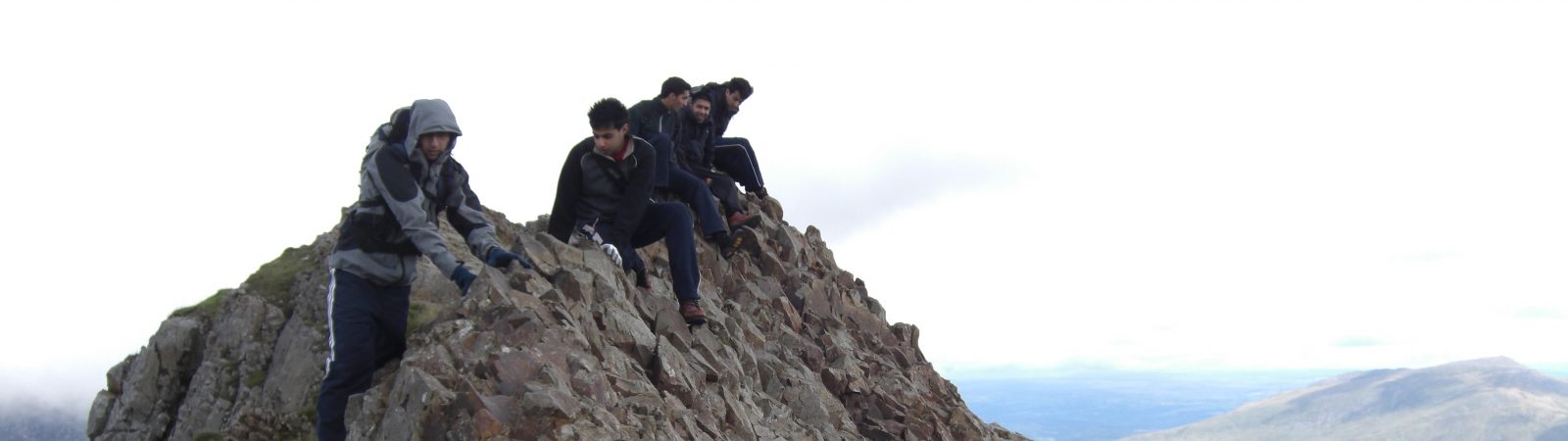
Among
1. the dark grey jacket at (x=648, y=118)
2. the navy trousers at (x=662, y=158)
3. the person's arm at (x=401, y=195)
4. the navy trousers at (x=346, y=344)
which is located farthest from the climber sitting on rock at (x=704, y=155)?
the navy trousers at (x=346, y=344)

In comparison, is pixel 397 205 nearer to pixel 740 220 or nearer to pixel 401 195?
pixel 401 195

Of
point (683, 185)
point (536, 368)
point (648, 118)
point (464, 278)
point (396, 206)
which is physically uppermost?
point (648, 118)

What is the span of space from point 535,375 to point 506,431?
91 cm

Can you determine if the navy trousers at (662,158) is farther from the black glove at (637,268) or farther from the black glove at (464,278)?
the black glove at (464,278)

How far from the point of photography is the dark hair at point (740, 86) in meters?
21.8

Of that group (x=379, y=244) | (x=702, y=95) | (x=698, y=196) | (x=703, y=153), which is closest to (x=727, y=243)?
(x=698, y=196)

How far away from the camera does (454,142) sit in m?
11.4

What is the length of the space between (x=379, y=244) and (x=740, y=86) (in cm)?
1176

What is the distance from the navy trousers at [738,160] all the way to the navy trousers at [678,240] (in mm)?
8017

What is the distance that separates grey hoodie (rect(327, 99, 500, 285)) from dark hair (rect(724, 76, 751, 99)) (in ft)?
35.8

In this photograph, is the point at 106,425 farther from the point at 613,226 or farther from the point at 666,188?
the point at 666,188

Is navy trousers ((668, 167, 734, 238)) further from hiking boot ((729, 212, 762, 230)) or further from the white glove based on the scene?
the white glove

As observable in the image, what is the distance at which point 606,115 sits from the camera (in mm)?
14461

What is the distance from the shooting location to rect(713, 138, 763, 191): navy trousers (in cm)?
2430
